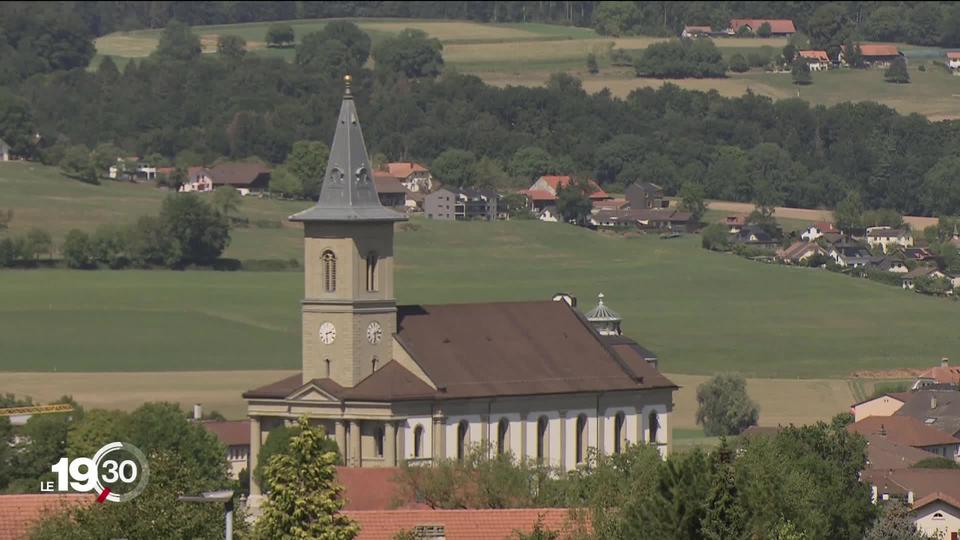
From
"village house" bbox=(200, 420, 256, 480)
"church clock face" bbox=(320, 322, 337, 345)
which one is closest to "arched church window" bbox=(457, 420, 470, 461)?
"church clock face" bbox=(320, 322, 337, 345)

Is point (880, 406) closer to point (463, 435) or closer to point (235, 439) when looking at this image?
point (235, 439)

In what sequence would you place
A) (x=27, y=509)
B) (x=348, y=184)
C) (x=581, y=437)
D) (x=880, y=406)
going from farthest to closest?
1. (x=880, y=406)
2. (x=581, y=437)
3. (x=348, y=184)
4. (x=27, y=509)

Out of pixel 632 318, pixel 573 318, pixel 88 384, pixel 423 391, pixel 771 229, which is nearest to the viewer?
pixel 423 391

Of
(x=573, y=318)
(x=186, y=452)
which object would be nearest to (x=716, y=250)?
(x=573, y=318)

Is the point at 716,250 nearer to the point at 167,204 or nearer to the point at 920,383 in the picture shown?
the point at 167,204

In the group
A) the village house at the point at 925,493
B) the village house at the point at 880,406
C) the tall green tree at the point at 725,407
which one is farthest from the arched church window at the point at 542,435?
the village house at the point at 880,406

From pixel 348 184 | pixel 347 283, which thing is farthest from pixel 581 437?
pixel 348 184

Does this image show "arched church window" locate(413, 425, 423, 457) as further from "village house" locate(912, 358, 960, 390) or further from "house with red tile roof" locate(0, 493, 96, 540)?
"house with red tile roof" locate(0, 493, 96, 540)
